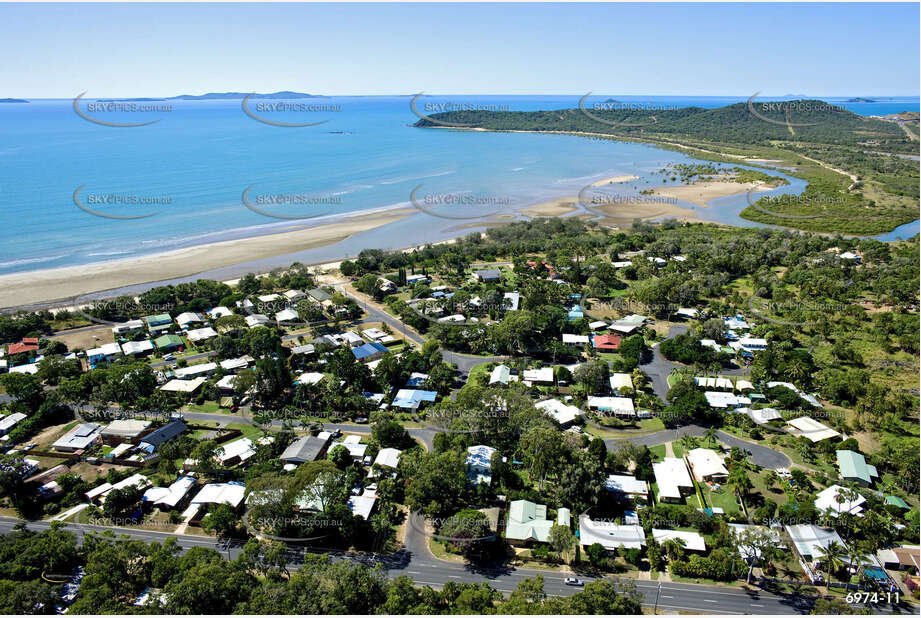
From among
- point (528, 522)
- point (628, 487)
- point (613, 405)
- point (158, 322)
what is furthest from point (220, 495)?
point (158, 322)

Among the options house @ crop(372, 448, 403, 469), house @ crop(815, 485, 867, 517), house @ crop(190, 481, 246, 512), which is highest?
house @ crop(815, 485, 867, 517)

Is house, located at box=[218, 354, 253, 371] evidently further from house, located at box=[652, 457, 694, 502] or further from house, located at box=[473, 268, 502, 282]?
house, located at box=[652, 457, 694, 502]

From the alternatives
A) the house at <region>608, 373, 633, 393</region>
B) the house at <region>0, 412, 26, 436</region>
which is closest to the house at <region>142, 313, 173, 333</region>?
the house at <region>0, 412, 26, 436</region>

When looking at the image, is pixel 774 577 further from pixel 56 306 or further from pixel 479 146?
pixel 479 146

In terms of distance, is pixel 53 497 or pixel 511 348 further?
pixel 511 348

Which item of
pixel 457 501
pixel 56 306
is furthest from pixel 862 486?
pixel 56 306

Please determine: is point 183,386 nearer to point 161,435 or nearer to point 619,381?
point 161,435
